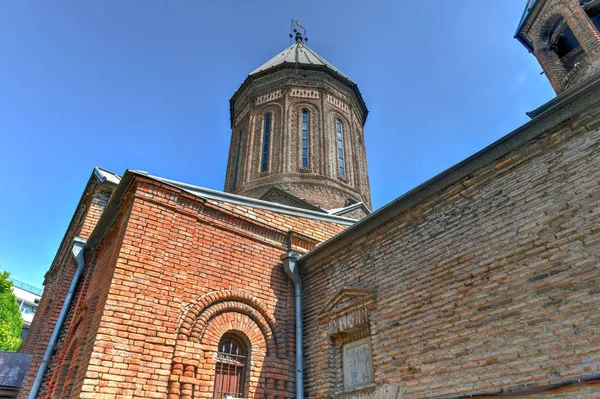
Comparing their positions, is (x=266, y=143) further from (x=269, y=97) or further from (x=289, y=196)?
(x=289, y=196)

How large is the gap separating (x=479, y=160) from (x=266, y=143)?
996 cm

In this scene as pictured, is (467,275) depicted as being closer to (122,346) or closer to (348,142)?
(122,346)

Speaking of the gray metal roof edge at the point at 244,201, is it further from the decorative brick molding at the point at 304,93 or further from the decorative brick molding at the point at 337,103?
the decorative brick molding at the point at 337,103

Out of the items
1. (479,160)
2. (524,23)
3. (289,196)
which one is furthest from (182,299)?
(524,23)

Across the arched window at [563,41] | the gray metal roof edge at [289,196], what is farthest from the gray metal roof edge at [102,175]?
the arched window at [563,41]

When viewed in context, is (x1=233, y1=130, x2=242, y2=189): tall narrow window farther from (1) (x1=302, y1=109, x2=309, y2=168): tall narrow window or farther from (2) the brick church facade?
(2) the brick church facade

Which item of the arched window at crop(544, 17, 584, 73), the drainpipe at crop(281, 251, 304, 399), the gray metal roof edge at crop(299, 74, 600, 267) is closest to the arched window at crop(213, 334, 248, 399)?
the drainpipe at crop(281, 251, 304, 399)

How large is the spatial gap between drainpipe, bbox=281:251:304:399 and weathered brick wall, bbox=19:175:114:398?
3.84 m

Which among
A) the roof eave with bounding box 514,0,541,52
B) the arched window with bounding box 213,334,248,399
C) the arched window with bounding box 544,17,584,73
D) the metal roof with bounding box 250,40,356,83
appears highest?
the metal roof with bounding box 250,40,356,83

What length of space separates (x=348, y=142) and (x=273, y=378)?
33.7 feet

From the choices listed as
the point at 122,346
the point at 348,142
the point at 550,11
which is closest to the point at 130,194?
the point at 122,346

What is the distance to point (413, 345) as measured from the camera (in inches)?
180

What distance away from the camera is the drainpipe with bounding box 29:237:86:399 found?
614 cm

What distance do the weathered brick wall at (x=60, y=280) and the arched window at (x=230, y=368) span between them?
10.0 feet
